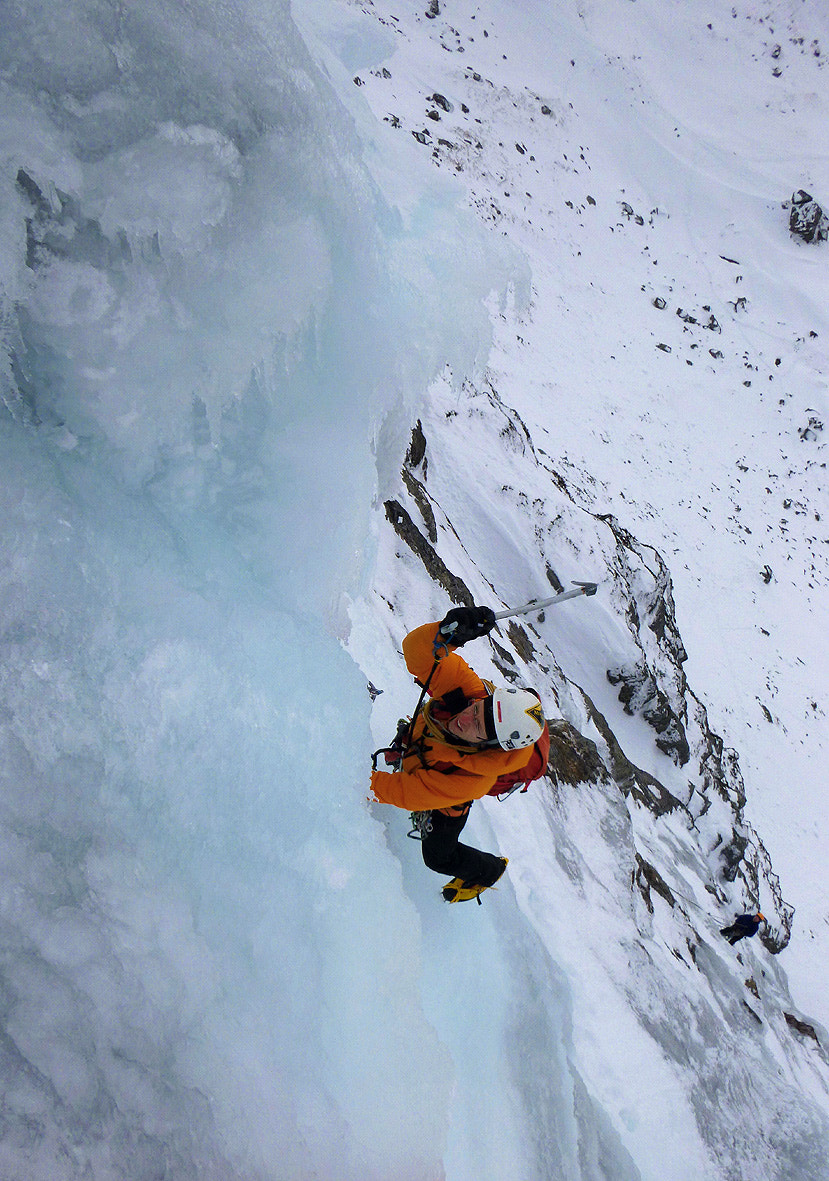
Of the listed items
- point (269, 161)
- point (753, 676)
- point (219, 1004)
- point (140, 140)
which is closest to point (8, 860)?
point (219, 1004)

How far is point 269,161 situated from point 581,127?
40.2 meters

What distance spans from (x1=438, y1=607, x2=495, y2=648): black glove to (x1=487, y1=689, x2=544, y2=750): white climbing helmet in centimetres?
64

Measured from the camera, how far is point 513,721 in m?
3.13

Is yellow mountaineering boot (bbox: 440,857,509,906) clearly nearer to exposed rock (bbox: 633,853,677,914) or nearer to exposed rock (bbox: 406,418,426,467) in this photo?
exposed rock (bbox: 633,853,677,914)

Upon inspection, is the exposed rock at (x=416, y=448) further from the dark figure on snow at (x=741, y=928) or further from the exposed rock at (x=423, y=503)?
the dark figure on snow at (x=741, y=928)

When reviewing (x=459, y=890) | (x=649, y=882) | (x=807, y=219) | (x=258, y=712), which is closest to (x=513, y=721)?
(x=258, y=712)

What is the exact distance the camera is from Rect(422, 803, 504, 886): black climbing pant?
3686mm

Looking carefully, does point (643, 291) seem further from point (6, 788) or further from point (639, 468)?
point (6, 788)

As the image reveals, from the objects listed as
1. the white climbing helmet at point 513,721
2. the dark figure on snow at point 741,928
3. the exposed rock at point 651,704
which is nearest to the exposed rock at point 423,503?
the exposed rock at point 651,704

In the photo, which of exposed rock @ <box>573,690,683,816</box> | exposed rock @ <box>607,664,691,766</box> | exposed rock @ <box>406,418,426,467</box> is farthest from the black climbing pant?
exposed rock @ <box>607,664,691,766</box>

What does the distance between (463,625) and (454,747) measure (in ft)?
2.43

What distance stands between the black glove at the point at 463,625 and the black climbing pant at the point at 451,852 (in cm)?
94

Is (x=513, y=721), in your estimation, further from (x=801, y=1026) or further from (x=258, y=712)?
(x=801, y=1026)

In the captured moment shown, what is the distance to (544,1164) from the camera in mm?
3684
